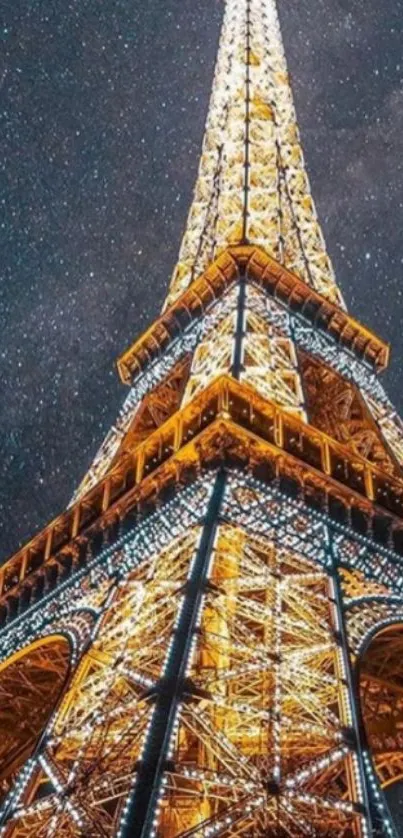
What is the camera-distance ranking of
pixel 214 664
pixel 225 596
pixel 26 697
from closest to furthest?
pixel 225 596, pixel 214 664, pixel 26 697

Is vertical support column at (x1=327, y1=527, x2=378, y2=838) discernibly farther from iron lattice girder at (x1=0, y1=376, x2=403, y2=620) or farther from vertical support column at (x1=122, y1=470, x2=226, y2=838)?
vertical support column at (x1=122, y1=470, x2=226, y2=838)

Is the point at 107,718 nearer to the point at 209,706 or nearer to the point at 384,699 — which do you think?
the point at 209,706

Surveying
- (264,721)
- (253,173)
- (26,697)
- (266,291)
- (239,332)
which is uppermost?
(253,173)

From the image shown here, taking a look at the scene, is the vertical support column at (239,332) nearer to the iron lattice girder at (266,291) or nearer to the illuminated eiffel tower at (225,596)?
the illuminated eiffel tower at (225,596)

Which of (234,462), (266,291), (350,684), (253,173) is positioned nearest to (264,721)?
(350,684)

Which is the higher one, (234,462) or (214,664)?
(234,462)

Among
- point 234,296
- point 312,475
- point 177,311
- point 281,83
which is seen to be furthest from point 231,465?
point 281,83

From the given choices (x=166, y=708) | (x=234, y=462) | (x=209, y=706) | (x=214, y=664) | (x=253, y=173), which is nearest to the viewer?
(x=166, y=708)
